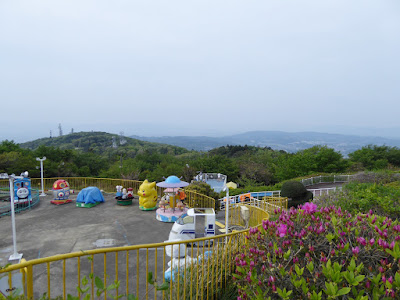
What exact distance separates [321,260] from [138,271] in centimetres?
250

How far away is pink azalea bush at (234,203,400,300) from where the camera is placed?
243 centimetres

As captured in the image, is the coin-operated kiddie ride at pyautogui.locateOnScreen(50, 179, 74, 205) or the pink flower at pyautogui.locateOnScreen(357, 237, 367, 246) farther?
the coin-operated kiddie ride at pyautogui.locateOnScreen(50, 179, 74, 205)

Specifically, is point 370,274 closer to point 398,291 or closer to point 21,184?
point 398,291

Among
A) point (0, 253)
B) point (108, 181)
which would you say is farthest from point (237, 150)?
point (0, 253)

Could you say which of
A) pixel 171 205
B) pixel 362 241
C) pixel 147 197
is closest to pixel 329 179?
pixel 171 205

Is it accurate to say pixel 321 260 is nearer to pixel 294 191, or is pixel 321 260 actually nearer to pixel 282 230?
pixel 282 230

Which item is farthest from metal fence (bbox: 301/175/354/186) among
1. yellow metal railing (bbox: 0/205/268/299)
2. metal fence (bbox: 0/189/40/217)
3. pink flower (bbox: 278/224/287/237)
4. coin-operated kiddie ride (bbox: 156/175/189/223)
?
pink flower (bbox: 278/224/287/237)

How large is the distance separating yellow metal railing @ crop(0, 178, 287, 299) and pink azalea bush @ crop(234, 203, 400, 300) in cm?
88

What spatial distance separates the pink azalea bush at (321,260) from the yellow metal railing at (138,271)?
0.88 metres

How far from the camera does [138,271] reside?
12.7 feet

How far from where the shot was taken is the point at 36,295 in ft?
18.4

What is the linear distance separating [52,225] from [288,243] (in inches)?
394

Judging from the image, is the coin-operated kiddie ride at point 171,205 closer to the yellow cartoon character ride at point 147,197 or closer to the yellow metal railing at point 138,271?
the yellow cartoon character ride at point 147,197

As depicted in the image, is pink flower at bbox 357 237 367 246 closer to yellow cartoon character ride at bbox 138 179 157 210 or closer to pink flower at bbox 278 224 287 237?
pink flower at bbox 278 224 287 237
